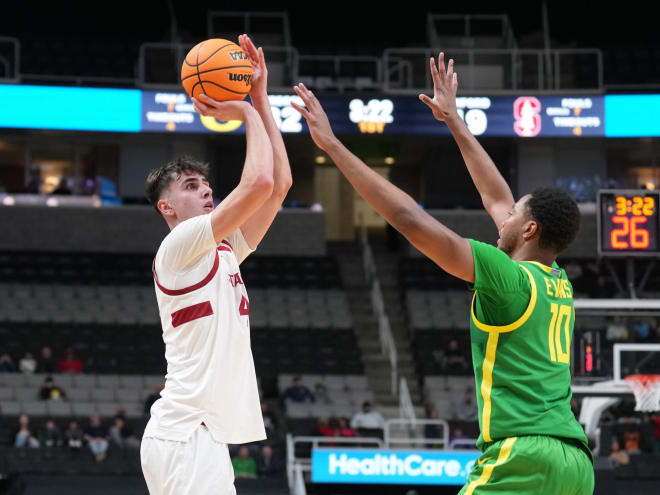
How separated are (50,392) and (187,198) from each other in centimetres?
1220

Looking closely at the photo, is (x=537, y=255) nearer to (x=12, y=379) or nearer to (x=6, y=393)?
(x=6, y=393)

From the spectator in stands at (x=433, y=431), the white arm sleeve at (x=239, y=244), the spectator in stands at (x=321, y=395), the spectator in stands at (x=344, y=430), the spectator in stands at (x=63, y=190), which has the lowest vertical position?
the spectator in stands at (x=433, y=431)

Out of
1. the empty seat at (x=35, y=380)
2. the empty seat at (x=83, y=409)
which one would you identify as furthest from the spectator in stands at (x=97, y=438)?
the empty seat at (x=35, y=380)

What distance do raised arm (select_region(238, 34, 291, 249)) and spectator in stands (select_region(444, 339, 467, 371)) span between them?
518 inches

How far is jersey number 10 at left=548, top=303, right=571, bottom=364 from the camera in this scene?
329 centimetres

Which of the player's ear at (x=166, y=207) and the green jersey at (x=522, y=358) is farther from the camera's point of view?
the player's ear at (x=166, y=207)

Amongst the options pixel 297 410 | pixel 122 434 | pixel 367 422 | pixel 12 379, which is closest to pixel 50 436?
pixel 122 434

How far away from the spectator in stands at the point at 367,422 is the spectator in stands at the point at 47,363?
4.96 meters

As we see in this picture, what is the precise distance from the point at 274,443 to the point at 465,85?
8983 mm

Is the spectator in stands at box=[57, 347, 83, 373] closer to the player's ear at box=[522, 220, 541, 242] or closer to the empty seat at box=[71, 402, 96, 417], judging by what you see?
the empty seat at box=[71, 402, 96, 417]

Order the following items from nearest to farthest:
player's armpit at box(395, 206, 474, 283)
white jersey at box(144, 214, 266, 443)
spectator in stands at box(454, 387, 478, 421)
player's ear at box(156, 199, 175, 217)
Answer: player's armpit at box(395, 206, 474, 283), white jersey at box(144, 214, 266, 443), player's ear at box(156, 199, 175, 217), spectator in stands at box(454, 387, 478, 421)

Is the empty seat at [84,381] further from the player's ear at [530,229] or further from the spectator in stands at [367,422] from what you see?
the player's ear at [530,229]

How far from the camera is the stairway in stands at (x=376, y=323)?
1777 cm

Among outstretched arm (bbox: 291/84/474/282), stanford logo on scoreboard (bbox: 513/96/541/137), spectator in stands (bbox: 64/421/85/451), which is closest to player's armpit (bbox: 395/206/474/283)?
outstretched arm (bbox: 291/84/474/282)
